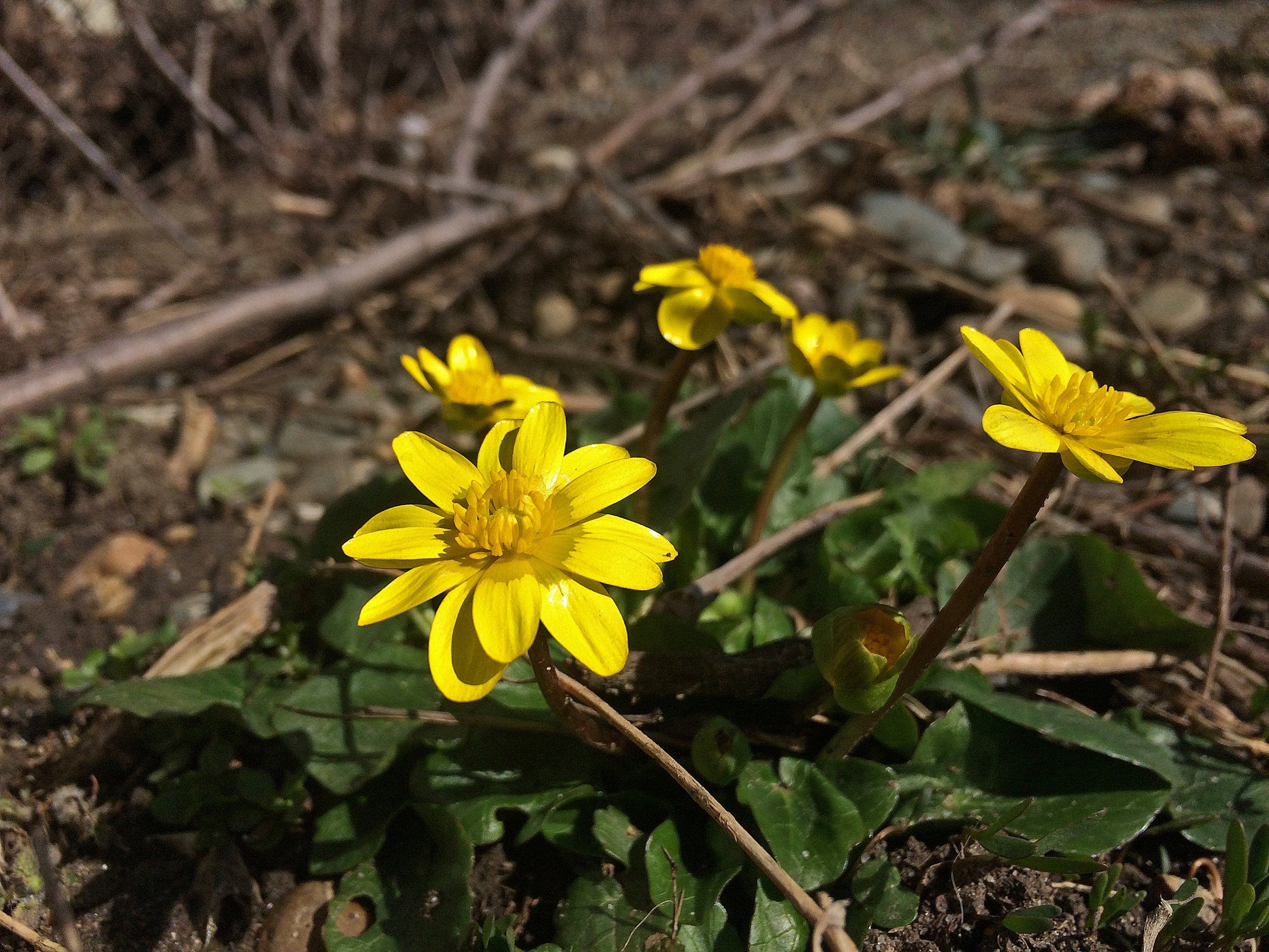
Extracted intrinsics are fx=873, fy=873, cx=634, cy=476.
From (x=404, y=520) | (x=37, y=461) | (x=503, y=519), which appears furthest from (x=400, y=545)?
(x=37, y=461)

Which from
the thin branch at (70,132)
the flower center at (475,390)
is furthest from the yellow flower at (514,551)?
the thin branch at (70,132)

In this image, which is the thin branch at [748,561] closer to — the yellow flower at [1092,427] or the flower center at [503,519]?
the flower center at [503,519]

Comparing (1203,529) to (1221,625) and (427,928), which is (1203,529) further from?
(427,928)

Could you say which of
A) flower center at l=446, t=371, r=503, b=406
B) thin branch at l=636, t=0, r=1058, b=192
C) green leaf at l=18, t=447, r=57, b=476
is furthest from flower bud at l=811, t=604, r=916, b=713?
thin branch at l=636, t=0, r=1058, b=192

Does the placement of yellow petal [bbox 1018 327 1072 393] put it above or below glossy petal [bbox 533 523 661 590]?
below

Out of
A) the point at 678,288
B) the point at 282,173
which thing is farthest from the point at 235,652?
the point at 282,173

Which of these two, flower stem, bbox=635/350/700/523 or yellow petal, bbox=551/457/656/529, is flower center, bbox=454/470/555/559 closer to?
yellow petal, bbox=551/457/656/529

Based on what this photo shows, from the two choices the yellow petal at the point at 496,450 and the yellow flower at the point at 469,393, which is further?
the yellow flower at the point at 469,393
